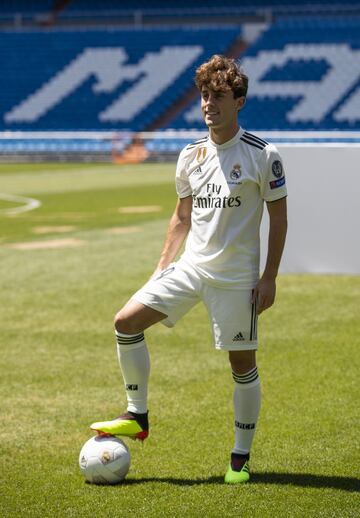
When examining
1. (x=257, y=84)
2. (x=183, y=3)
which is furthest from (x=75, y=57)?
(x=257, y=84)

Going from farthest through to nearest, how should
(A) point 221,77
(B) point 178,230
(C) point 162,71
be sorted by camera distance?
(C) point 162,71 → (B) point 178,230 → (A) point 221,77

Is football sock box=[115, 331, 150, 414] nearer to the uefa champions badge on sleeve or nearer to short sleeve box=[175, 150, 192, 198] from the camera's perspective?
short sleeve box=[175, 150, 192, 198]

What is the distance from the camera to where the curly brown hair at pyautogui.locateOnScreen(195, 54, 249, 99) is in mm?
5191

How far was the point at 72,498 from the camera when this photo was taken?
17.2 feet

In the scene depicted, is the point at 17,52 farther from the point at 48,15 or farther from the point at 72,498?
the point at 72,498

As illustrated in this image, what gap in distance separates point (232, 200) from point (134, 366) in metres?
1.04

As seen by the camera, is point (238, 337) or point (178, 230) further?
point (178, 230)

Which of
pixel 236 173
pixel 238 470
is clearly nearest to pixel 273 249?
pixel 236 173

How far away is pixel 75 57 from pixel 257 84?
8429 millimetres

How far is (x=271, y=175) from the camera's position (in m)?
5.31

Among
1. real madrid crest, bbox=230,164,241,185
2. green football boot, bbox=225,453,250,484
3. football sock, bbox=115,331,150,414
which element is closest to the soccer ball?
football sock, bbox=115,331,150,414

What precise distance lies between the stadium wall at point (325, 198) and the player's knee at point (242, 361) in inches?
246

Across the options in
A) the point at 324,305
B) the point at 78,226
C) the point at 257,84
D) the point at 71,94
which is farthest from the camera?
the point at 71,94

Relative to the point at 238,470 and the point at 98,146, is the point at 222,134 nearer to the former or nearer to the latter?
the point at 238,470
